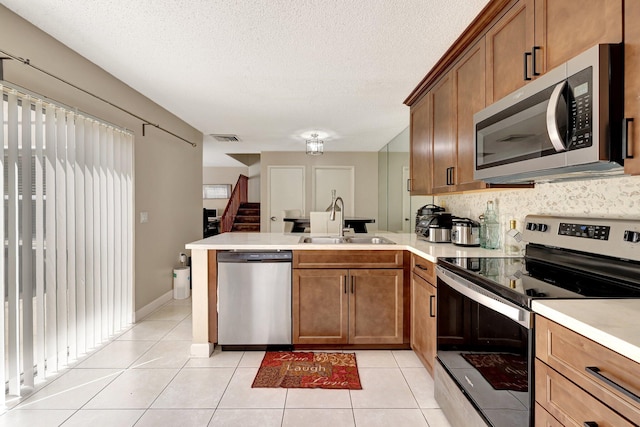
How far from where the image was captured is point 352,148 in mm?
6879

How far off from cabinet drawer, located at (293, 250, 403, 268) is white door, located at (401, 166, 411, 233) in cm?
250

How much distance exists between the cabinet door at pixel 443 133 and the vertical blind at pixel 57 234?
2.72 metres

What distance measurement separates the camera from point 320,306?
2723 mm

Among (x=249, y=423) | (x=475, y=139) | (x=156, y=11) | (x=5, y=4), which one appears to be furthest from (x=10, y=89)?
(x=475, y=139)

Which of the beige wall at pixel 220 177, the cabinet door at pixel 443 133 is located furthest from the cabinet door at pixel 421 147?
the beige wall at pixel 220 177

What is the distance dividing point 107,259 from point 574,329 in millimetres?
3261

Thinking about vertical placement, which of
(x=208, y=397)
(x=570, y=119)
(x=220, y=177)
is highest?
(x=220, y=177)

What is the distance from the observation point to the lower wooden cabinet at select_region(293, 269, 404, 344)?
271 cm

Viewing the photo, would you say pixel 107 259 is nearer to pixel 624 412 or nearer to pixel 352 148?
pixel 624 412

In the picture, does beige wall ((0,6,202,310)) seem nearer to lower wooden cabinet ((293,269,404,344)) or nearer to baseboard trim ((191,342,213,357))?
baseboard trim ((191,342,213,357))

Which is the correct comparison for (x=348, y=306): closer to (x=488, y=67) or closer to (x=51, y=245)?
(x=488, y=67)

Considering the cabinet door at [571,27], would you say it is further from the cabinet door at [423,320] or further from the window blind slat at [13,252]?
the window blind slat at [13,252]

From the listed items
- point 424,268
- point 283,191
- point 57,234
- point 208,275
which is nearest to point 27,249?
point 57,234

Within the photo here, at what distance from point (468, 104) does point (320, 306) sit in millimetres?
1791
